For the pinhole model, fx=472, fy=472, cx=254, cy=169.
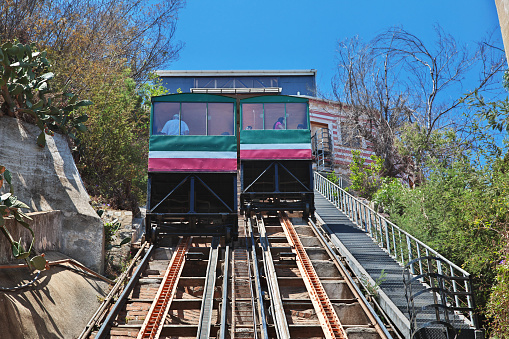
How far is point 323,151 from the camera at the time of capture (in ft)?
89.9

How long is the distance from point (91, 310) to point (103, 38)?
14.1 m

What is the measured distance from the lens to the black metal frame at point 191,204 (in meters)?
12.1

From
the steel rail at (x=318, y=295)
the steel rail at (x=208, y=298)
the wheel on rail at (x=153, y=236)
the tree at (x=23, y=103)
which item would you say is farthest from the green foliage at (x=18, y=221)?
the steel rail at (x=318, y=295)

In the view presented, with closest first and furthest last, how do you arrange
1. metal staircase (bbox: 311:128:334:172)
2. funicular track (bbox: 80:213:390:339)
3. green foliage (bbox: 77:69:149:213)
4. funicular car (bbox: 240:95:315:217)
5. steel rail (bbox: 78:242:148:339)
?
steel rail (bbox: 78:242:148:339) < funicular track (bbox: 80:213:390:339) < funicular car (bbox: 240:95:315:217) < green foliage (bbox: 77:69:149:213) < metal staircase (bbox: 311:128:334:172)

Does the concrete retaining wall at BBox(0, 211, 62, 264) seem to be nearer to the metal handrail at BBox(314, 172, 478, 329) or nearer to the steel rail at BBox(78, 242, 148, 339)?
the steel rail at BBox(78, 242, 148, 339)

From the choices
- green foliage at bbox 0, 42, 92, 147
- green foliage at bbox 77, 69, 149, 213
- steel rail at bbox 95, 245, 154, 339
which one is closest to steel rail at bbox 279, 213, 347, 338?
steel rail at bbox 95, 245, 154, 339

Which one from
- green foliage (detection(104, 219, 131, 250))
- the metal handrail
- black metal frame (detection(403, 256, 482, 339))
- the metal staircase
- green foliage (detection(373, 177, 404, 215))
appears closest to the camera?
black metal frame (detection(403, 256, 482, 339))

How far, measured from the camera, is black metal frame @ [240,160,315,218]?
47.6ft

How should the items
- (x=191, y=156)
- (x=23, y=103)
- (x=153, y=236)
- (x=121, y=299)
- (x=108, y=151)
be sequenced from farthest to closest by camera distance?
(x=108, y=151) < (x=191, y=156) < (x=153, y=236) < (x=23, y=103) < (x=121, y=299)

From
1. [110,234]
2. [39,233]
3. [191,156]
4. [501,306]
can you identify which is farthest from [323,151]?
[39,233]

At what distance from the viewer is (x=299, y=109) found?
14.8 m

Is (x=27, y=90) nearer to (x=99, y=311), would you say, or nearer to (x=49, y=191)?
(x=49, y=191)

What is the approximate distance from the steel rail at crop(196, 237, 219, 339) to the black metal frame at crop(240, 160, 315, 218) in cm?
334

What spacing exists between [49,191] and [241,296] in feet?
16.8
